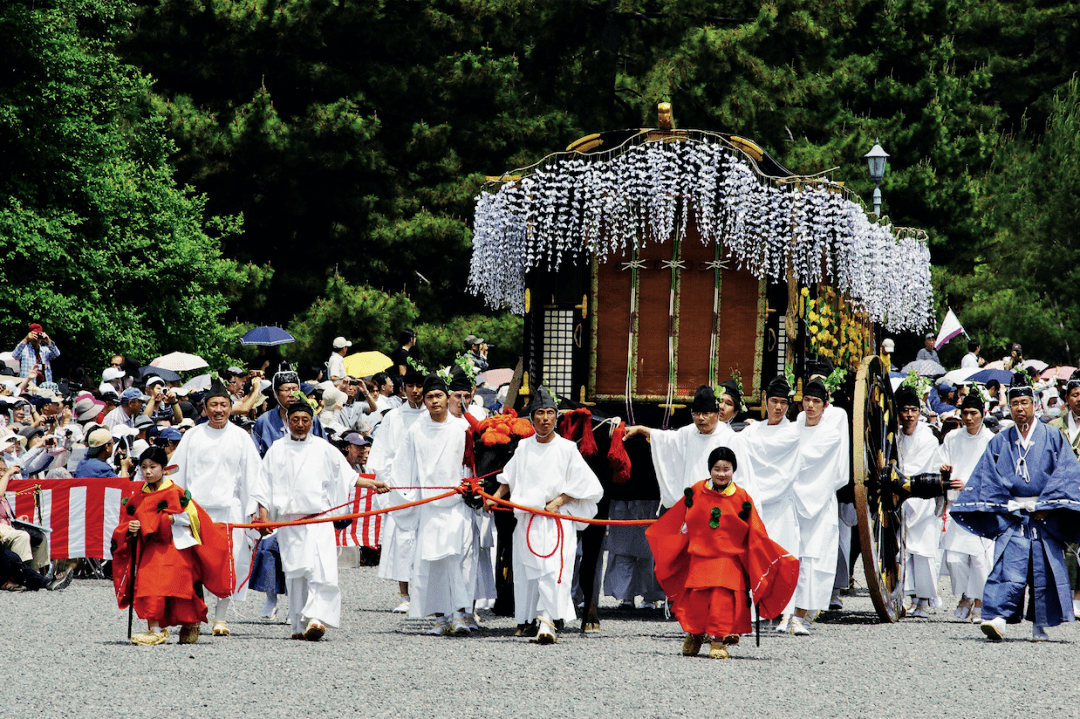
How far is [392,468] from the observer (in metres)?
10.4

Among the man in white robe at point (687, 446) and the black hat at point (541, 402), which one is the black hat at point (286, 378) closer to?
the black hat at point (541, 402)

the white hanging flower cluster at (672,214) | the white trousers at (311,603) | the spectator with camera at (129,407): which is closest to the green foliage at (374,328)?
the spectator with camera at (129,407)

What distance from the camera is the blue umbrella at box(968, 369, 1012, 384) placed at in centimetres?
2108

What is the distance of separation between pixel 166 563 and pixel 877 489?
16.4 feet

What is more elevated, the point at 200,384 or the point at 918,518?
the point at 200,384

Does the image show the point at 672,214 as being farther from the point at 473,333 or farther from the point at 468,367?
the point at 473,333

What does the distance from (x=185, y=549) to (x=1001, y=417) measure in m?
10.6

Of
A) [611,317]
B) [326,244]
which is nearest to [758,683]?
[611,317]

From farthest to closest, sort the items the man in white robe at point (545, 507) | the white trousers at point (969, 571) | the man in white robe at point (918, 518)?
the man in white robe at point (918, 518) < the white trousers at point (969, 571) < the man in white robe at point (545, 507)

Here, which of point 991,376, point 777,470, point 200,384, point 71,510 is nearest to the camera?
point 777,470

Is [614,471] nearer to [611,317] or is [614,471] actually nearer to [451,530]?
[451,530]

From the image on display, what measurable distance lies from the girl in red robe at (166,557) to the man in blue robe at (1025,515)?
495 cm

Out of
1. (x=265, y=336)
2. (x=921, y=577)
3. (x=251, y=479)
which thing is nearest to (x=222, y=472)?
(x=251, y=479)

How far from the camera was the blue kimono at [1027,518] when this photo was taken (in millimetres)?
9758
